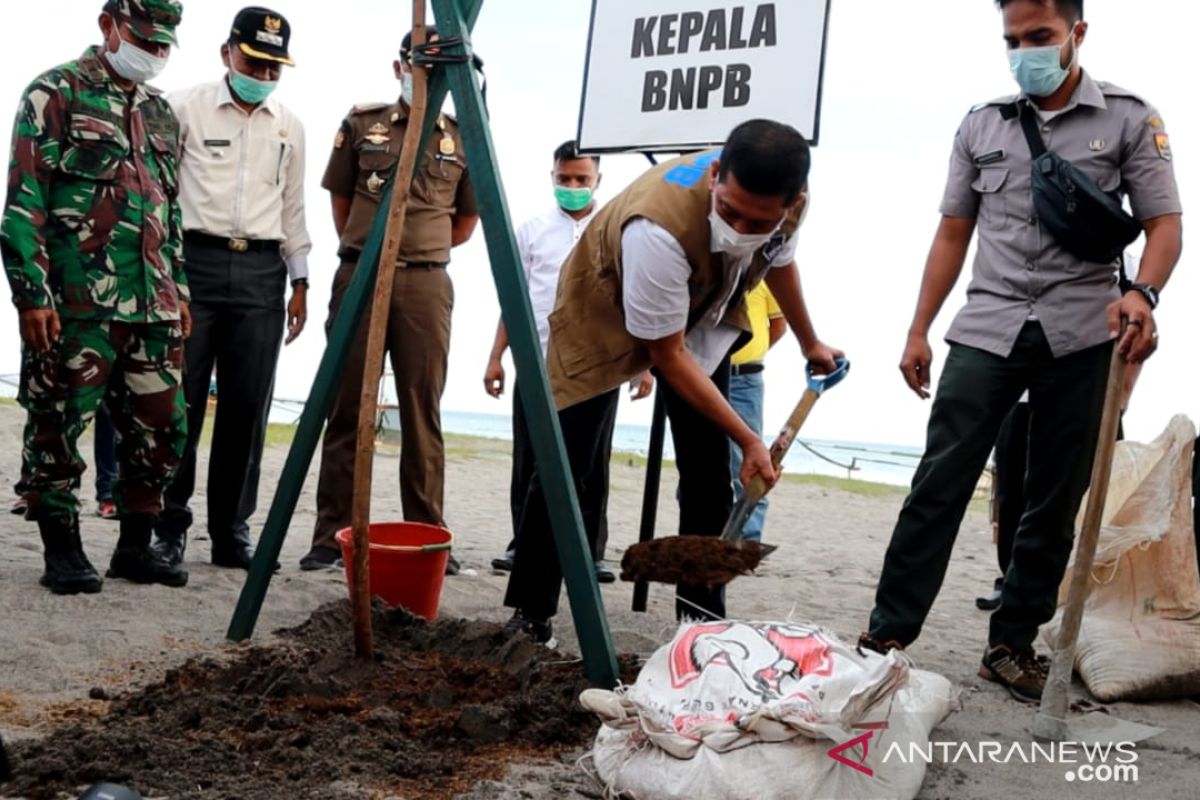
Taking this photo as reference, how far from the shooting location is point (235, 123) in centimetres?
439

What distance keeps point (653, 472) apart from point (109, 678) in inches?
75.4

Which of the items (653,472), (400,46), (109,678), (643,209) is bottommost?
(109,678)

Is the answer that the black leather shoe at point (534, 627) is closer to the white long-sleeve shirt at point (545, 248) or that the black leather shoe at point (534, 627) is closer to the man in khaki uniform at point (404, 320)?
the man in khaki uniform at point (404, 320)

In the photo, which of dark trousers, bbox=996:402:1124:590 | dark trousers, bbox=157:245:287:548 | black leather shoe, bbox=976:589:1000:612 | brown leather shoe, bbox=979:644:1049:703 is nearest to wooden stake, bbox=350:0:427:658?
dark trousers, bbox=157:245:287:548

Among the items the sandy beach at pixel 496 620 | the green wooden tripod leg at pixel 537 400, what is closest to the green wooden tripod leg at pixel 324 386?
the green wooden tripod leg at pixel 537 400

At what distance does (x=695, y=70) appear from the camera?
3.99 meters

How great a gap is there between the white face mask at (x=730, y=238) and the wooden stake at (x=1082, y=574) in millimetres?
904

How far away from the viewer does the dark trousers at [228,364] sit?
4.26 meters

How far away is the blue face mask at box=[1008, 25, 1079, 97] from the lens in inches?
121

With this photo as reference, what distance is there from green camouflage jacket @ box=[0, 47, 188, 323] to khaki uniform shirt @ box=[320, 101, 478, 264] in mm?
858

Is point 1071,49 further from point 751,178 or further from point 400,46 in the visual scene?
point 400,46

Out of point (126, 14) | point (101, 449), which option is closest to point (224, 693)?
point (126, 14)

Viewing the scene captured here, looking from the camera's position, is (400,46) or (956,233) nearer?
(956,233)

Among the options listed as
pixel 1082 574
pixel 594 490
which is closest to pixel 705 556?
pixel 594 490
